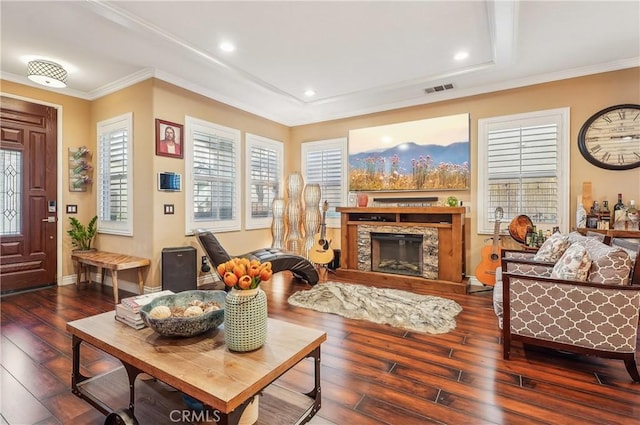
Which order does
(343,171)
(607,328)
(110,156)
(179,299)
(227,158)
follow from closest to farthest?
(179,299)
(607,328)
(110,156)
(227,158)
(343,171)

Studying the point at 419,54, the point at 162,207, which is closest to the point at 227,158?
the point at 162,207

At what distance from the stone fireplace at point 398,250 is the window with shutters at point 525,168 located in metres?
0.82

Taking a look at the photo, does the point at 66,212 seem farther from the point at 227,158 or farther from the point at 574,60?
the point at 574,60

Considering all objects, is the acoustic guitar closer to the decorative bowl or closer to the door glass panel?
the decorative bowl

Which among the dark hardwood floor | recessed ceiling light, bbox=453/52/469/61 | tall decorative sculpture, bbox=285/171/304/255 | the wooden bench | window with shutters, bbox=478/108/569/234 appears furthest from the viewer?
tall decorative sculpture, bbox=285/171/304/255

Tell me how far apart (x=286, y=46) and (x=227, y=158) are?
2159 millimetres

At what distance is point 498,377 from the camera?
209 cm

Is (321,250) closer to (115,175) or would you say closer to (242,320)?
(115,175)

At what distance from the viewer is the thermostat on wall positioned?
399 cm

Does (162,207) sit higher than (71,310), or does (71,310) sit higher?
(162,207)

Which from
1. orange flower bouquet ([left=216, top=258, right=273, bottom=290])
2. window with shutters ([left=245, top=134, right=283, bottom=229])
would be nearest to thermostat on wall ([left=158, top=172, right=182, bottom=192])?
window with shutters ([left=245, top=134, right=283, bottom=229])

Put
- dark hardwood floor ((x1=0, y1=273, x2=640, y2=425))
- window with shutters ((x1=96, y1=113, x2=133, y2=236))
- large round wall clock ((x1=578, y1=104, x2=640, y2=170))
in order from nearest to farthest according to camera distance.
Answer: dark hardwood floor ((x1=0, y1=273, x2=640, y2=425)) → large round wall clock ((x1=578, y1=104, x2=640, y2=170)) → window with shutters ((x1=96, y1=113, x2=133, y2=236))

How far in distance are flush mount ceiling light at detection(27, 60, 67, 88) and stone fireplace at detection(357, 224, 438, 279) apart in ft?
14.6

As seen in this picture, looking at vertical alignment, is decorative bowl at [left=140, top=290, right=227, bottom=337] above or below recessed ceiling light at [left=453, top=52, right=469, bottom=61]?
below
